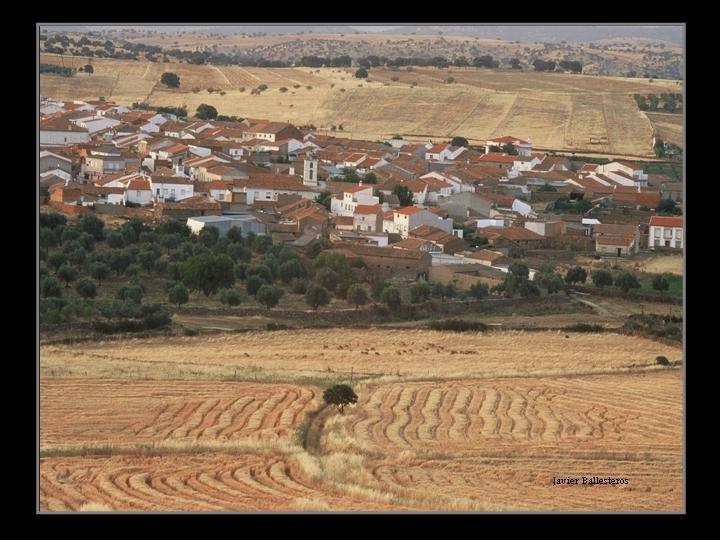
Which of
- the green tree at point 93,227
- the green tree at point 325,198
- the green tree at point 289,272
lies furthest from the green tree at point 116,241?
the green tree at point 325,198

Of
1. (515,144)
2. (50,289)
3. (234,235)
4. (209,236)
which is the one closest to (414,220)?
(234,235)

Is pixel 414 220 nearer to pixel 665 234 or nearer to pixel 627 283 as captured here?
pixel 665 234

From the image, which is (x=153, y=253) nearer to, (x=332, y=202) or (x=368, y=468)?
(x=332, y=202)

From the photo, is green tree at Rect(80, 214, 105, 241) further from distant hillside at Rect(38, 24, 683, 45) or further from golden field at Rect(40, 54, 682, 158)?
golden field at Rect(40, 54, 682, 158)

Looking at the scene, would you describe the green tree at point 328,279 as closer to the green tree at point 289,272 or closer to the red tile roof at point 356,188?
the green tree at point 289,272

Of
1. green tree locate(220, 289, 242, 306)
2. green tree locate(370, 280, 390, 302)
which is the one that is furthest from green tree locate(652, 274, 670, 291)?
green tree locate(220, 289, 242, 306)
